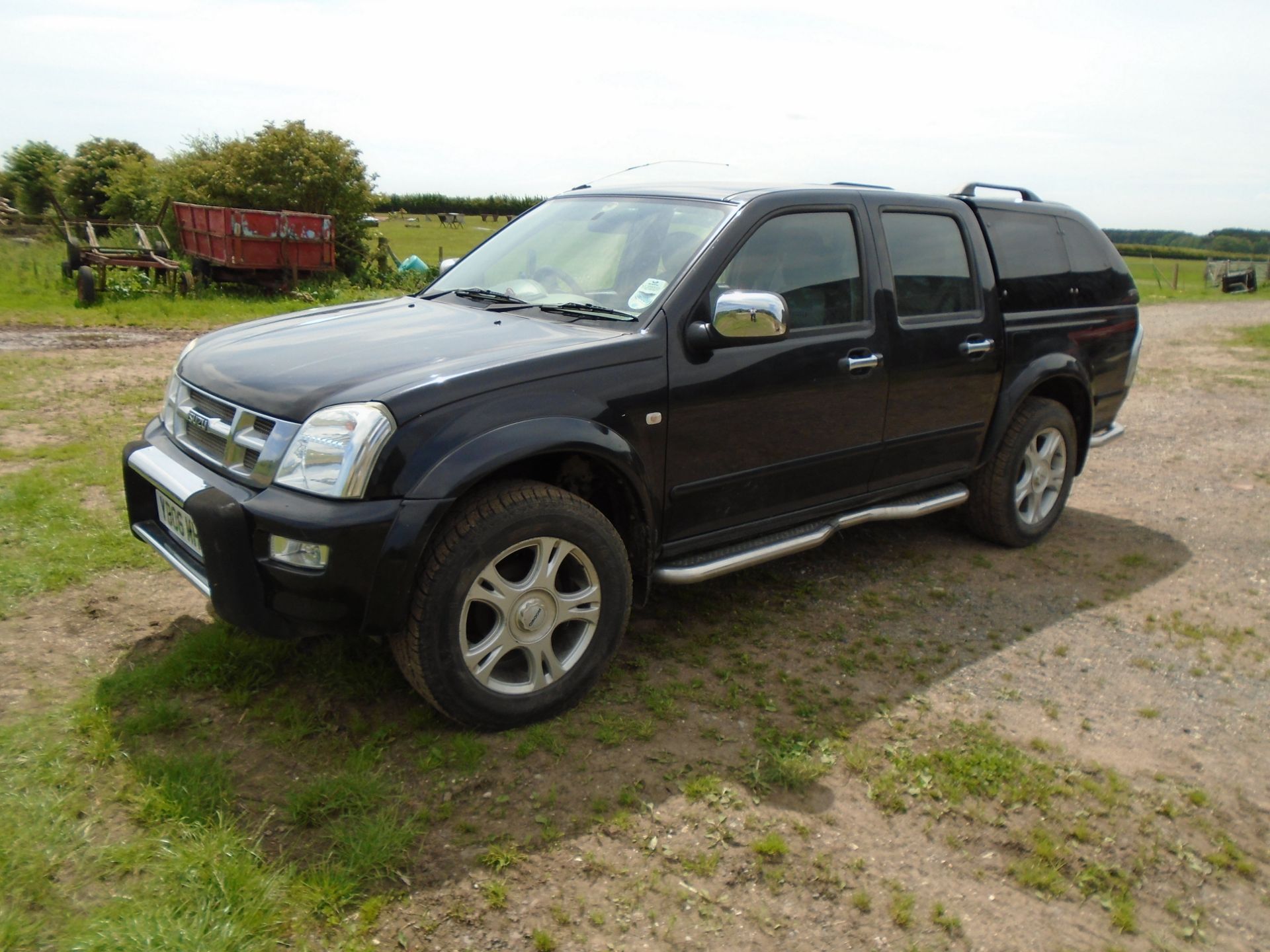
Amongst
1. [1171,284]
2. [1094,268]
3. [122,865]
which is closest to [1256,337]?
[1094,268]

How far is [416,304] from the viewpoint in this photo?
4301mm

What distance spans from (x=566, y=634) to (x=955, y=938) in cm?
160

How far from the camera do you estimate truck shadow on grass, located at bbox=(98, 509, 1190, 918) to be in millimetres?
2822

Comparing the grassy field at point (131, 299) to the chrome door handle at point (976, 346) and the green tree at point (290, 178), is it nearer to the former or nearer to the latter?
the green tree at point (290, 178)

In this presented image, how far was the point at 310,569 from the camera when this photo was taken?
2.92 metres

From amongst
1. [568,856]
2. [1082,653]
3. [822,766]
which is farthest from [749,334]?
[1082,653]

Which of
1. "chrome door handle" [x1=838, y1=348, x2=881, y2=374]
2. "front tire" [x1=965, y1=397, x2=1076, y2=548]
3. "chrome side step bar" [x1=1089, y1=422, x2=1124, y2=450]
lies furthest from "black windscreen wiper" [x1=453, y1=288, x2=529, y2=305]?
"chrome side step bar" [x1=1089, y1=422, x2=1124, y2=450]

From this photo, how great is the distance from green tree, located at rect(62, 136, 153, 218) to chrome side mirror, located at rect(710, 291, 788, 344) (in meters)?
28.9

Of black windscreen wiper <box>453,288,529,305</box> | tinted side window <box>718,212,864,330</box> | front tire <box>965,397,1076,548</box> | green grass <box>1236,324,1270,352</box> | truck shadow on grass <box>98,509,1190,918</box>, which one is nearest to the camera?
truck shadow on grass <box>98,509,1190,918</box>

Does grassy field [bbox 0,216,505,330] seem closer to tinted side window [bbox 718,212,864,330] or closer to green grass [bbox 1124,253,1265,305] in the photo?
tinted side window [bbox 718,212,864,330]

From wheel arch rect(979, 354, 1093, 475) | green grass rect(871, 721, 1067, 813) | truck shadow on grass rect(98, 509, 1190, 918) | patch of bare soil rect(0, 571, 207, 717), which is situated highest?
wheel arch rect(979, 354, 1093, 475)

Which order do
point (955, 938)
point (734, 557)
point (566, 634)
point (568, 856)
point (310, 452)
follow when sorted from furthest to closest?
1. point (734, 557)
2. point (566, 634)
3. point (310, 452)
4. point (568, 856)
5. point (955, 938)

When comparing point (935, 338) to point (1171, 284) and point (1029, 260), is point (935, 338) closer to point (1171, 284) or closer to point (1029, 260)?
point (1029, 260)

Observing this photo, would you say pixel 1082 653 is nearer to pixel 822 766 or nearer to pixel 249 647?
pixel 822 766
